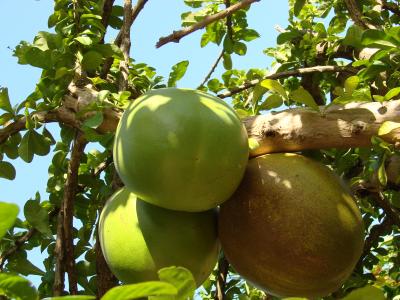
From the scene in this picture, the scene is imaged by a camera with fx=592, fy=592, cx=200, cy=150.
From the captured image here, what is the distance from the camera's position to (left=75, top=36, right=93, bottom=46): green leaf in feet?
6.34

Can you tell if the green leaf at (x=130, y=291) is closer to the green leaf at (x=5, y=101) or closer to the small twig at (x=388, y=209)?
the green leaf at (x=5, y=101)

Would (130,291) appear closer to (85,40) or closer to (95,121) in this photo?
(95,121)

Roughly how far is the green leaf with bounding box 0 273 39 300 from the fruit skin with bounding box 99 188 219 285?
2.58 ft

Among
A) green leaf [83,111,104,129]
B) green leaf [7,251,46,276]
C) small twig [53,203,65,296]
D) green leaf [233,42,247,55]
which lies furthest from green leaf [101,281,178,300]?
green leaf [233,42,247,55]

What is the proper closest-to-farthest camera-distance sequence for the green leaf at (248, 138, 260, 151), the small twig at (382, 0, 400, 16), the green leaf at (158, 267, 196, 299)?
the green leaf at (158, 267, 196, 299)
the green leaf at (248, 138, 260, 151)
the small twig at (382, 0, 400, 16)

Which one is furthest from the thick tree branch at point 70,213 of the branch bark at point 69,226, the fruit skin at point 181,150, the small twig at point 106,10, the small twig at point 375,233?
the small twig at point 375,233

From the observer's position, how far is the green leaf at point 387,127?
4.50 feet

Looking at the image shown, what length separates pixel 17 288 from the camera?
71cm

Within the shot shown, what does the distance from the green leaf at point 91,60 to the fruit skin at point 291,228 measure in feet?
2.34

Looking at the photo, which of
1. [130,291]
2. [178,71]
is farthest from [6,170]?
[130,291]

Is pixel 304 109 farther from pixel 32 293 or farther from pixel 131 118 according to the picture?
pixel 32 293

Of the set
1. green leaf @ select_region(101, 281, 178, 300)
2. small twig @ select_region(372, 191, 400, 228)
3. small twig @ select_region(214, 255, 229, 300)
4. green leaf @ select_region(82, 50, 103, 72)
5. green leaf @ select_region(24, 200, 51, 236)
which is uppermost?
green leaf @ select_region(101, 281, 178, 300)

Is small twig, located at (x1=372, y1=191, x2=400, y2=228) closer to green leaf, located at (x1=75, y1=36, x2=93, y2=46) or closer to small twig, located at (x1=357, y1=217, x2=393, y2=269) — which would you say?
small twig, located at (x1=357, y1=217, x2=393, y2=269)

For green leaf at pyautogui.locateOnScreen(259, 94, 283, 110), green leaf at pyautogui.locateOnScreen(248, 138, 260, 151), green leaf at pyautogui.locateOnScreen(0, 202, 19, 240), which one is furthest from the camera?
green leaf at pyautogui.locateOnScreen(259, 94, 283, 110)
